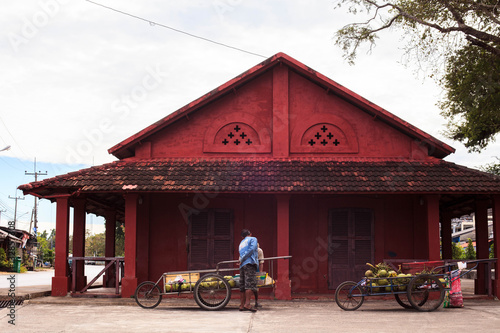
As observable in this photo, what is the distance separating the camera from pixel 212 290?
12023 millimetres

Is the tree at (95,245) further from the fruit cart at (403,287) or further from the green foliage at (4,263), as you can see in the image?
the fruit cart at (403,287)

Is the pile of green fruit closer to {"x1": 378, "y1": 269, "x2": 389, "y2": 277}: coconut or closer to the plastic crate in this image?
{"x1": 378, "y1": 269, "x2": 389, "y2": 277}: coconut

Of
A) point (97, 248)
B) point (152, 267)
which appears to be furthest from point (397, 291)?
point (97, 248)

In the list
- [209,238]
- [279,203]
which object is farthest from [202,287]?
[209,238]

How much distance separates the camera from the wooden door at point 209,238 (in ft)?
51.5

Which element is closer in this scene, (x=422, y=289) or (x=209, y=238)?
(x=422, y=289)

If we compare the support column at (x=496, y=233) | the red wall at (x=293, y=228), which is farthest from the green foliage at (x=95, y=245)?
the support column at (x=496, y=233)

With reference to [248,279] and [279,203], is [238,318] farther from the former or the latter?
[279,203]

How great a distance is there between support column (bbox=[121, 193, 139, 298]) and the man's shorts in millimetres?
3619

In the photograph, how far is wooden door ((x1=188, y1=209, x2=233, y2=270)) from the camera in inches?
618

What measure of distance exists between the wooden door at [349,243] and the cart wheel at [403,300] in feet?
9.52

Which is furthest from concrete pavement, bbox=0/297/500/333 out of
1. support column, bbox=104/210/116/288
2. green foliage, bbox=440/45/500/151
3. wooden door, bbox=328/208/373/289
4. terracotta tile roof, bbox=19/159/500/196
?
green foliage, bbox=440/45/500/151

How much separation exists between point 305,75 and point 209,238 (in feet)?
16.6

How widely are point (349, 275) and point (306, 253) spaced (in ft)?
4.08
